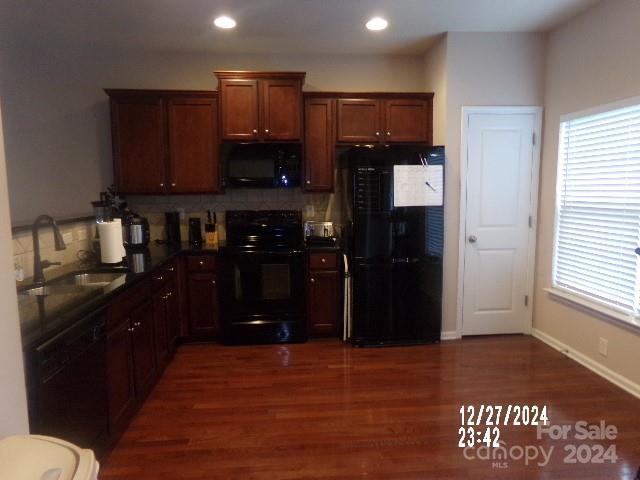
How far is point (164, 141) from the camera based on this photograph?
12.2 feet

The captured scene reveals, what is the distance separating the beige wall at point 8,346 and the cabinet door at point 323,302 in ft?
8.47

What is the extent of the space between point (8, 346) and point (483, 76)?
377 centimetres

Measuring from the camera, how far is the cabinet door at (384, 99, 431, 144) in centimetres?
382

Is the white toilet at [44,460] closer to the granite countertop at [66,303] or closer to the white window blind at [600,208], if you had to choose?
the granite countertop at [66,303]

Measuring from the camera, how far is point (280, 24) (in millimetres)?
3297

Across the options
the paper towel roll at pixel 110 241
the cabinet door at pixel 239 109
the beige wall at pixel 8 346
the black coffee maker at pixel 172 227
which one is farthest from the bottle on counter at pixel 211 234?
the beige wall at pixel 8 346

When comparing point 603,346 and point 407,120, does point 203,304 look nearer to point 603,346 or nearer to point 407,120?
point 407,120

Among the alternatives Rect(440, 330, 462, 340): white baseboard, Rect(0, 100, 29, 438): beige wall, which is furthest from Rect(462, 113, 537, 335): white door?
Rect(0, 100, 29, 438): beige wall

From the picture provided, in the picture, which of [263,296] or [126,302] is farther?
[263,296]

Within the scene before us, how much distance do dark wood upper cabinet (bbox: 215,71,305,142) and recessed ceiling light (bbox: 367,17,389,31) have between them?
0.70 m

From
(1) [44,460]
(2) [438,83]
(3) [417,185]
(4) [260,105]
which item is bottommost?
(1) [44,460]

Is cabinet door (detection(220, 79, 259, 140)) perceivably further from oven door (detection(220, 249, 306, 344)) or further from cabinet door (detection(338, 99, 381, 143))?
oven door (detection(220, 249, 306, 344))

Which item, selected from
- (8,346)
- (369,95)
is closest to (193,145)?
(369,95)

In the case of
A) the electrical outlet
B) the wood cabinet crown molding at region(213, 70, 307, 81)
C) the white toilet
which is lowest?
the electrical outlet
